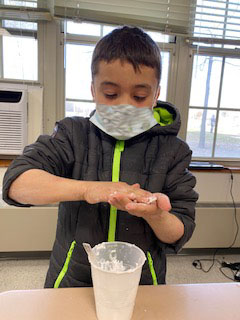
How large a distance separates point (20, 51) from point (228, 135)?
1848mm

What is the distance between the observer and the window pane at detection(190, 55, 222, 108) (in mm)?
2176

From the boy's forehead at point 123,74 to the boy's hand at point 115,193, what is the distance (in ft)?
0.88

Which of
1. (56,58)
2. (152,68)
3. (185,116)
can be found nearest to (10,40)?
(56,58)

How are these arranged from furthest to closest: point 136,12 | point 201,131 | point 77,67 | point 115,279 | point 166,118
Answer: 1. point 201,131
2. point 77,67
3. point 136,12
4. point 166,118
5. point 115,279

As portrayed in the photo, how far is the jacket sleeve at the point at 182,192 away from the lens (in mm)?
646

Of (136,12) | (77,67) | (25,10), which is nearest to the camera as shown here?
(25,10)

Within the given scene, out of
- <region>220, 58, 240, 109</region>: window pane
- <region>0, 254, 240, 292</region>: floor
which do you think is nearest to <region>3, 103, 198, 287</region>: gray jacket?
<region>0, 254, 240, 292</region>: floor

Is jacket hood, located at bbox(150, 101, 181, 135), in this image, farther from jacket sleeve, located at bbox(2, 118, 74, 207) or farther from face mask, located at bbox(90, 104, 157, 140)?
jacket sleeve, located at bbox(2, 118, 74, 207)

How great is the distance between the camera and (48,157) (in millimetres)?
656

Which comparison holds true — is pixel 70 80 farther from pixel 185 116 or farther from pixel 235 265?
pixel 235 265

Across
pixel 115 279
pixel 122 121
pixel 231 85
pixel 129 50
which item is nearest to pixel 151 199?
pixel 115 279

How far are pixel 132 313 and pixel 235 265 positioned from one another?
187 cm

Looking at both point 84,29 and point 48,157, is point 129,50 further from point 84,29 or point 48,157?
point 84,29

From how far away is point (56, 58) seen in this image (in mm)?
2002
